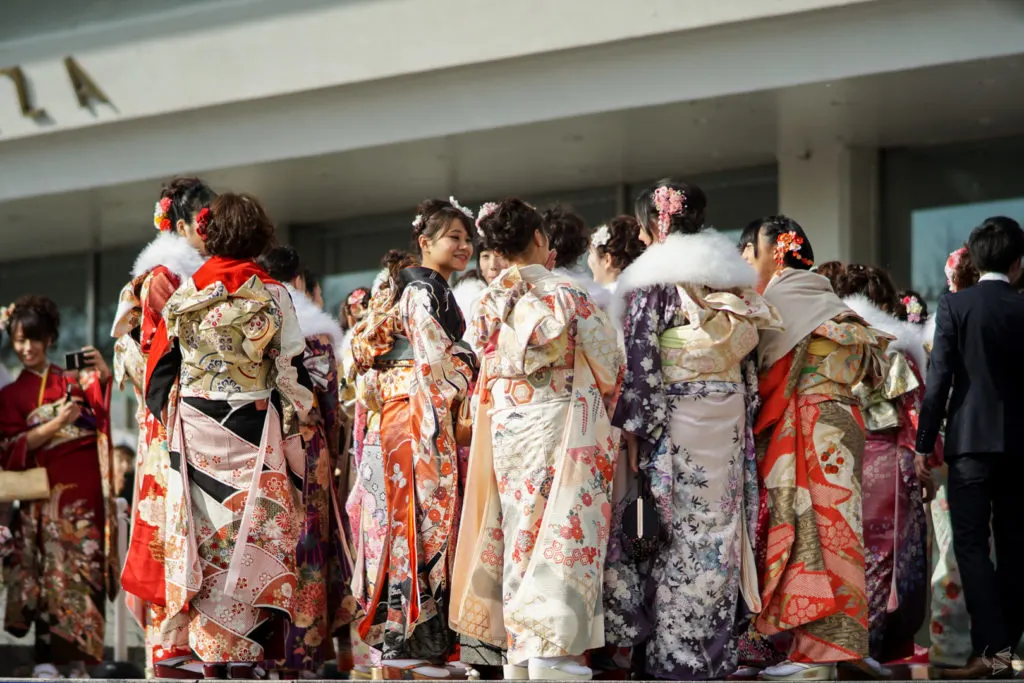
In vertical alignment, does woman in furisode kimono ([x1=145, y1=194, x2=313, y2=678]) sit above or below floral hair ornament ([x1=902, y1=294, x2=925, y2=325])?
below

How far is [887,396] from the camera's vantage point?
6367mm

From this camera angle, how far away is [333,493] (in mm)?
6336

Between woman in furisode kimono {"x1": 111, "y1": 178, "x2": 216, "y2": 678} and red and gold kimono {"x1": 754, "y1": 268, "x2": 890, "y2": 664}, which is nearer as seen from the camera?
red and gold kimono {"x1": 754, "y1": 268, "x2": 890, "y2": 664}

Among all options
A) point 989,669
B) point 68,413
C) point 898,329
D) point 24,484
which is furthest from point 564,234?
point 24,484

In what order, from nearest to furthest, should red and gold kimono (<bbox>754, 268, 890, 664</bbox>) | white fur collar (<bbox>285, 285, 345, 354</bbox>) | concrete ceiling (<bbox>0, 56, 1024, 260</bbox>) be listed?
1. red and gold kimono (<bbox>754, 268, 890, 664</bbox>)
2. white fur collar (<bbox>285, 285, 345, 354</bbox>)
3. concrete ceiling (<bbox>0, 56, 1024, 260</bbox>)

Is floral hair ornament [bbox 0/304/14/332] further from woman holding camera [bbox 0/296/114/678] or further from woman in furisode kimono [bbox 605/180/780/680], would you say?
woman in furisode kimono [bbox 605/180/780/680]

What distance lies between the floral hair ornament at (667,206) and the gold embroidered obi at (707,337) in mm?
272

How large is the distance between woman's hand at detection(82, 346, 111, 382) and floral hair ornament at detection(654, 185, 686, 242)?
9.60 ft

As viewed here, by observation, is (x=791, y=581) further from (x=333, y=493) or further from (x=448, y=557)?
(x=333, y=493)

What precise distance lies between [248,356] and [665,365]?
1.62m

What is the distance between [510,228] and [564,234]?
901 mm

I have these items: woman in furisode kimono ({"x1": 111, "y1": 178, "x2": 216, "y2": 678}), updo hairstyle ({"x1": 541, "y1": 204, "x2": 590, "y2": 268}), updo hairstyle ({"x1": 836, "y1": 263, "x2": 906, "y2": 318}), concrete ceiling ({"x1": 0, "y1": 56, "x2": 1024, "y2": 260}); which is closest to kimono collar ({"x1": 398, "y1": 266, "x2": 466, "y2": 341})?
updo hairstyle ({"x1": 541, "y1": 204, "x2": 590, "y2": 268})

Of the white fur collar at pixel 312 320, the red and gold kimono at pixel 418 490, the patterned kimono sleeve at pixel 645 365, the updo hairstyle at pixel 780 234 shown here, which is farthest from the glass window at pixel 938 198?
the red and gold kimono at pixel 418 490

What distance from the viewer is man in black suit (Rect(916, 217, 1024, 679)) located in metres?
5.43
